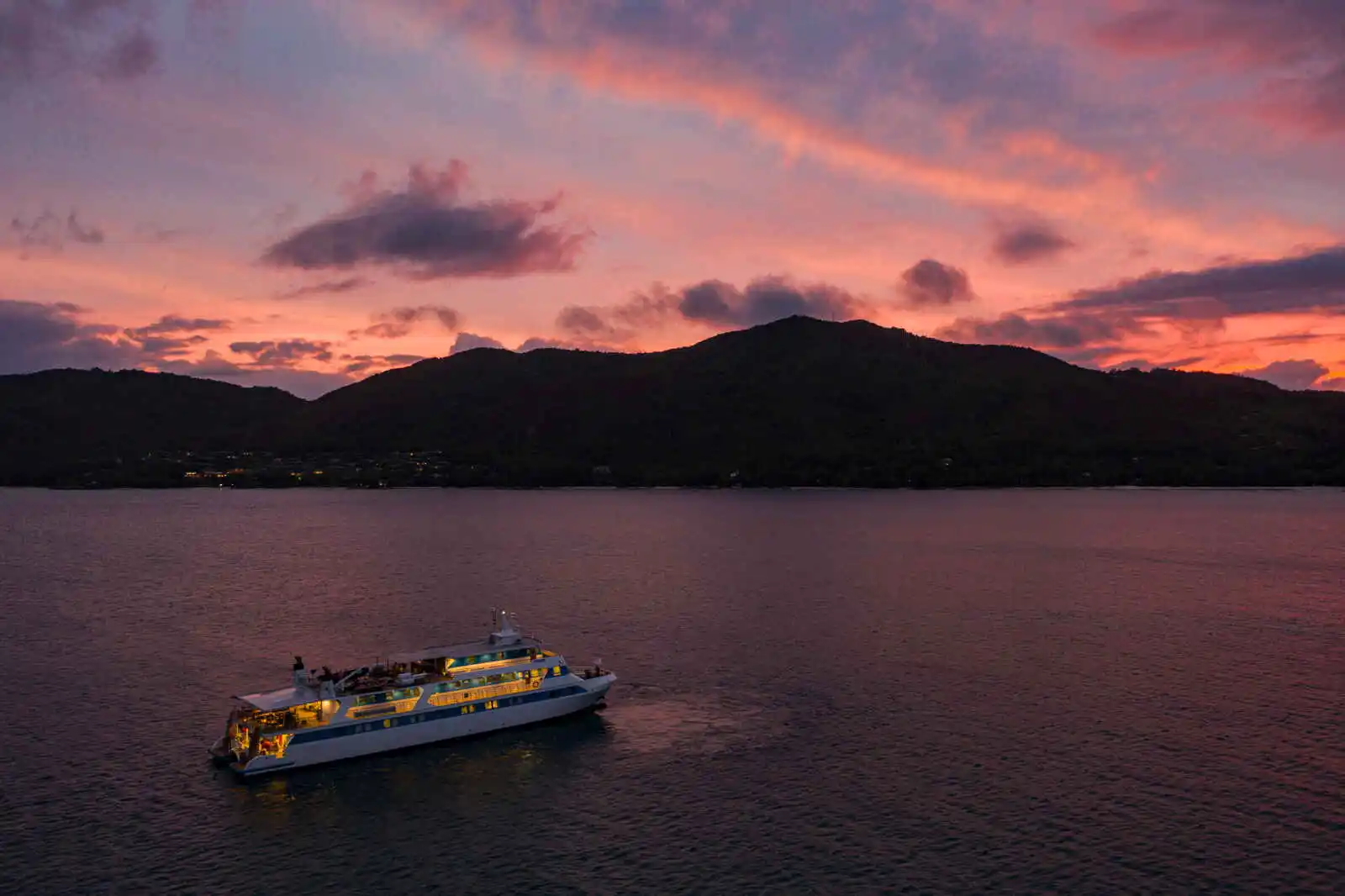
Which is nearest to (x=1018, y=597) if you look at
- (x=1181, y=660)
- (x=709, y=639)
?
(x=1181, y=660)

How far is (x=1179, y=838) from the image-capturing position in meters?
57.2

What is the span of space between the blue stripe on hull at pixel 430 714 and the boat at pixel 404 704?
0.22 ft

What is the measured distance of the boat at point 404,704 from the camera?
234 ft

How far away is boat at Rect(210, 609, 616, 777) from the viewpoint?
7131 centimetres

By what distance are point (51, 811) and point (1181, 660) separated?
104 metres

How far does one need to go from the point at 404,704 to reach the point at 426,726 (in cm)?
253

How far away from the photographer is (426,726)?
249 ft

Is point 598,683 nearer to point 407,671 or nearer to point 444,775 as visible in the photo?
point 407,671

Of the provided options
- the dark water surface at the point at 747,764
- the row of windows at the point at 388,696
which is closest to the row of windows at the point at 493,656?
the row of windows at the point at 388,696

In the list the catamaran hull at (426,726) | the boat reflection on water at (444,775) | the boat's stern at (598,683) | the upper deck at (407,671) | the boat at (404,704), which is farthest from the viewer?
the boat's stern at (598,683)

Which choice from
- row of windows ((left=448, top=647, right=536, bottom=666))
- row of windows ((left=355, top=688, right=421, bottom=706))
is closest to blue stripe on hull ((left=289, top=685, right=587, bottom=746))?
row of windows ((left=355, top=688, right=421, bottom=706))

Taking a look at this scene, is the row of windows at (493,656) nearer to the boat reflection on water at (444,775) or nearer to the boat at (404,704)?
the boat at (404,704)

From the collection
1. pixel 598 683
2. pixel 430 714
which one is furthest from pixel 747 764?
pixel 430 714

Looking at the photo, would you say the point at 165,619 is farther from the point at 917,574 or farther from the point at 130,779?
the point at 917,574
